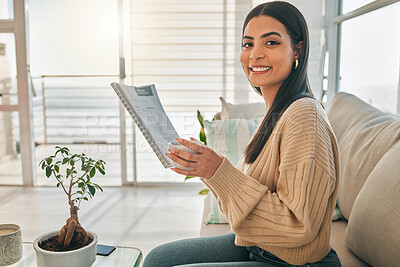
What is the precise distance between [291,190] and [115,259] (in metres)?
0.72

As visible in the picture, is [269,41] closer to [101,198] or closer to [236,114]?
[236,114]

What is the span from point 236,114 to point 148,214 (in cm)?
110

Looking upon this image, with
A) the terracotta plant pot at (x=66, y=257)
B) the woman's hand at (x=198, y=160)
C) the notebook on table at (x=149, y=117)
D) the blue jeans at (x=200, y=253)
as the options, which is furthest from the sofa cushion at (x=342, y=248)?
the terracotta plant pot at (x=66, y=257)

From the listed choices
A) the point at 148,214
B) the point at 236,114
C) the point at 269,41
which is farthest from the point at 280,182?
the point at 148,214

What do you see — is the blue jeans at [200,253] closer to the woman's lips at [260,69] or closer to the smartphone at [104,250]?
the smartphone at [104,250]

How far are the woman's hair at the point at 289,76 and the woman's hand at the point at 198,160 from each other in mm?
186

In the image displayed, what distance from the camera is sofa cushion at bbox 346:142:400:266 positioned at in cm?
102

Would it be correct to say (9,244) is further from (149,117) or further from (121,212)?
(121,212)

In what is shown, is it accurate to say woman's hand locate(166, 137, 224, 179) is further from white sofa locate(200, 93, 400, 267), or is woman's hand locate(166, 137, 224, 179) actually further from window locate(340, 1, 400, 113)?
window locate(340, 1, 400, 113)

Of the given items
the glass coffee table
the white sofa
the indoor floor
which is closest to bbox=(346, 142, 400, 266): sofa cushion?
the white sofa

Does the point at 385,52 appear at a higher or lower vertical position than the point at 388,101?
higher

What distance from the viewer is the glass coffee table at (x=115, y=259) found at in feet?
4.25

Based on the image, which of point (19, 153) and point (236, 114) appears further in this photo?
point (19, 153)

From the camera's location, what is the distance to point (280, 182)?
3.22 ft
